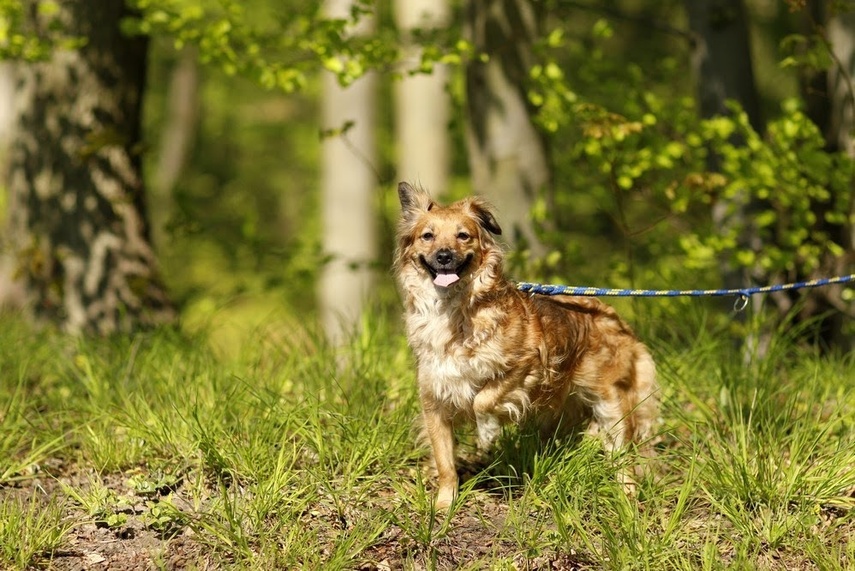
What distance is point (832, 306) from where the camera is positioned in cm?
672

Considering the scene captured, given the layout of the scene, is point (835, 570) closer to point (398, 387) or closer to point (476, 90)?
point (398, 387)

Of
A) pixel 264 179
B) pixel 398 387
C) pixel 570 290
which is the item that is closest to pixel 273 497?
pixel 398 387

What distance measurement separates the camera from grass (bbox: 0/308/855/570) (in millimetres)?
4105

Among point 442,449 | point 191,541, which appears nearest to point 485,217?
point 442,449

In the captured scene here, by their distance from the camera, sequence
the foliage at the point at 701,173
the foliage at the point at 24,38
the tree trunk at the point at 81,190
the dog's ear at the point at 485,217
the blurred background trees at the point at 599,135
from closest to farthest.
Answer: the dog's ear at the point at 485,217, the foliage at the point at 701,173, the blurred background trees at the point at 599,135, the foliage at the point at 24,38, the tree trunk at the point at 81,190

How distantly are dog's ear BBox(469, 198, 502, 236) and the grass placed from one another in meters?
1.03

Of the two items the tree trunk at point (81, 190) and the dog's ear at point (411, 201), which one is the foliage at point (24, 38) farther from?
the dog's ear at point (411, 201)

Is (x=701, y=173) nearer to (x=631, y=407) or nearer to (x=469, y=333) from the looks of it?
(x=631, y=407)

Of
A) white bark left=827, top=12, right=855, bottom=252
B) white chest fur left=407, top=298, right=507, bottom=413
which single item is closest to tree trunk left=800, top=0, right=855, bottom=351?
white bark left=827, top=12, right=855, bottom=252

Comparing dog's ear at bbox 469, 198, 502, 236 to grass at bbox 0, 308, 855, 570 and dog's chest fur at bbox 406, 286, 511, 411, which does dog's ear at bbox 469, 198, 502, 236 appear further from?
grass at bbox 0, 308, 855, 570

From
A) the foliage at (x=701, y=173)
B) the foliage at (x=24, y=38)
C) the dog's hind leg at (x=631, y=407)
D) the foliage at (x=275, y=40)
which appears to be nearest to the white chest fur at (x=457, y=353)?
the dog's hind leg at (x=631, y=407)

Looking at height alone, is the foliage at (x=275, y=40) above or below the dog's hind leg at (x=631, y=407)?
above

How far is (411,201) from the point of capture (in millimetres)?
4758

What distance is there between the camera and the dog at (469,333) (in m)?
4.52
